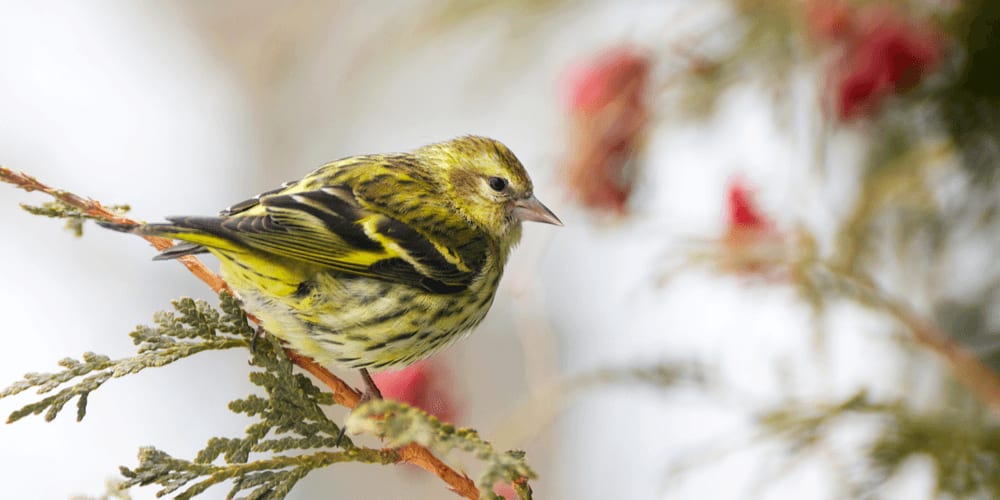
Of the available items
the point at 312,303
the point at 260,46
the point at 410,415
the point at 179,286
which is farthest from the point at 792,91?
the point at 179,286

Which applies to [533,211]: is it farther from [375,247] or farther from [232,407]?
[232,407]

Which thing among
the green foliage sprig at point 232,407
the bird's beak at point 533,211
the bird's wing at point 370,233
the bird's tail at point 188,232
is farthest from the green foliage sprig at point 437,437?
the bird's beak at point 533,211

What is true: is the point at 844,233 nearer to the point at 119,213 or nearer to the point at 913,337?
the point at 913,337

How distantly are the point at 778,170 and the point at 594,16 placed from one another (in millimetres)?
470

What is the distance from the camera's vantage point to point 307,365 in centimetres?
130

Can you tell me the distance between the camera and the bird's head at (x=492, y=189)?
6.12ft

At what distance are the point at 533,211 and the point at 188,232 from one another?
0.78 meters

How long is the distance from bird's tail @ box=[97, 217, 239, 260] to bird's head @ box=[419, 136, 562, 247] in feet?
2.02

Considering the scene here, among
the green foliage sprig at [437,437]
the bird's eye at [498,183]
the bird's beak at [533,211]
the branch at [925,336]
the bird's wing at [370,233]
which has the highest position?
the bird's eye at [498,183]

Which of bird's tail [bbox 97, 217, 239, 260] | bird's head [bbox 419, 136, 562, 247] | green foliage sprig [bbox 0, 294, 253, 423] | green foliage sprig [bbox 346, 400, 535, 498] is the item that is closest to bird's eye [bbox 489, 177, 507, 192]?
bird's head [bbox 419, 136, 562, 247]

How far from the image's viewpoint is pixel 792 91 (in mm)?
1560

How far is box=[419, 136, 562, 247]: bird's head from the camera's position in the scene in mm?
1866

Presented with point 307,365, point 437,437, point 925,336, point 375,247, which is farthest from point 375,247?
point 925,336

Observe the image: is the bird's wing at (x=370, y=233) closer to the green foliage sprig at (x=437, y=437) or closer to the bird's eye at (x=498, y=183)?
the bird's eye at (x=498, y=183)
